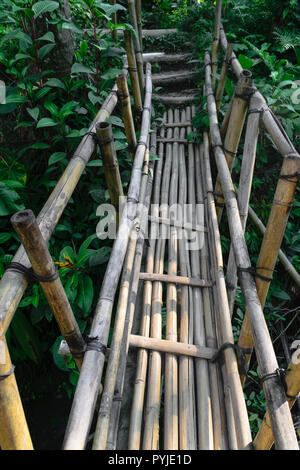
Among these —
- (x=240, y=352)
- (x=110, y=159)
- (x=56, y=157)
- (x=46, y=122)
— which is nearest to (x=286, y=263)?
(x=240, y=352)

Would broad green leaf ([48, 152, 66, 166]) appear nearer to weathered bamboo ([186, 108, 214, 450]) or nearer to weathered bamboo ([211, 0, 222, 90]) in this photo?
weathered bamboo ([186, 108, 214, 450])

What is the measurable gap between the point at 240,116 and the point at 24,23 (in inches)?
49.4

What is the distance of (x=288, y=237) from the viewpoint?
2.77m

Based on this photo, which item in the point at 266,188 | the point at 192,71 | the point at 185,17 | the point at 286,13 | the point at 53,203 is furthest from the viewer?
the point at 185,17

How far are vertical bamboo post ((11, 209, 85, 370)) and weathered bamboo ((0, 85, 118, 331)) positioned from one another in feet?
0.23

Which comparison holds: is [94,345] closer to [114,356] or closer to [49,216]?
[114,356]

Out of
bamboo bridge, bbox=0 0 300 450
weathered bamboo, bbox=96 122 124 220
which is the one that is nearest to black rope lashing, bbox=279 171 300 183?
bamboo bridge, bbox=0 0 300 450

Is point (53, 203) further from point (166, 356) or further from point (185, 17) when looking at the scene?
point (185, 17)

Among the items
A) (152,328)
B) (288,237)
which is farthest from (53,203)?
(288,237)

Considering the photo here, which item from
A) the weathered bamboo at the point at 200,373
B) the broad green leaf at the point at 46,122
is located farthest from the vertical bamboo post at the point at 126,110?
the weathered bamboo at the point at 200,373

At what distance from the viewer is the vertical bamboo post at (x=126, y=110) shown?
1.88 meters

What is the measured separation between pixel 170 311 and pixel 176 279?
219mm

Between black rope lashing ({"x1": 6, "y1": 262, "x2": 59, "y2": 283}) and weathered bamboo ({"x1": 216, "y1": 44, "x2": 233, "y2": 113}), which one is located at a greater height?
weathered bamboo ({"x1": 216, "y1": 44, "x2": 233, "y2": 113})

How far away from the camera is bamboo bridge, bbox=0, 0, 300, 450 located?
95 cm
